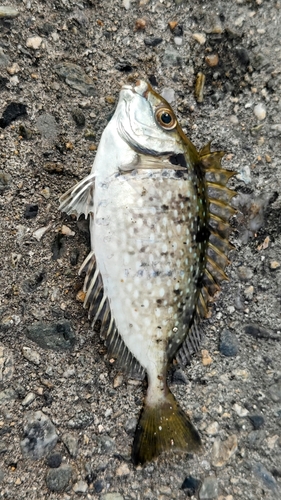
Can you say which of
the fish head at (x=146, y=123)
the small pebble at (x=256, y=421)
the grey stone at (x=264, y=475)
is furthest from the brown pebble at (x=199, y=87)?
the grey stone at (x=264, y=475)

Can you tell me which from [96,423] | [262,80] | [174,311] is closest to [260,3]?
[262,80]

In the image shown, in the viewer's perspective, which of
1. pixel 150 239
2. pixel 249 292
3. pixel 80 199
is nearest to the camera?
pixel 150 239

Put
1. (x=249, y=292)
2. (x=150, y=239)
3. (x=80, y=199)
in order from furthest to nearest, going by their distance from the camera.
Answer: (x=249, y=292) → (x=80, y=199) → (x=150, y=239)

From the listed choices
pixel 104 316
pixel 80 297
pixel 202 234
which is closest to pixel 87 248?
pixel 80 297

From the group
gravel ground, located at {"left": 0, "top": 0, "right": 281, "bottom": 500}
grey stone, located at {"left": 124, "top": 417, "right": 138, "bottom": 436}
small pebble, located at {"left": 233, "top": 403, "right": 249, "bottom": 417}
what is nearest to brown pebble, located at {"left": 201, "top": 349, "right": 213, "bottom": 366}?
gravel ground, located at {"left": 0, "top": 0, "right": 281, "bottom": 500}

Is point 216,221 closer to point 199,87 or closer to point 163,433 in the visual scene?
point 199,87

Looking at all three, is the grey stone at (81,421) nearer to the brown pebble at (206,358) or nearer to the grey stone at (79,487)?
the grey stone at (79,487)
